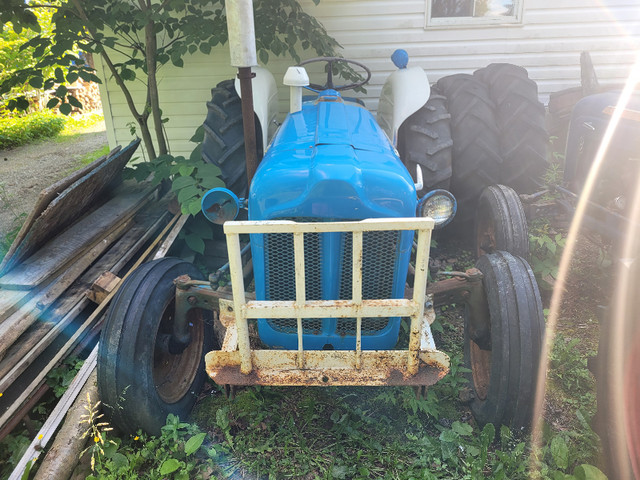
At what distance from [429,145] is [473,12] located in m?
2.74

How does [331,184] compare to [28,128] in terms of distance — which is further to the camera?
[28,128]

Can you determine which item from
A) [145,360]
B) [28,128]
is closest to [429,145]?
[145,360]

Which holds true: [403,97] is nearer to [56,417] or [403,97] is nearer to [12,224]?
[56,417]

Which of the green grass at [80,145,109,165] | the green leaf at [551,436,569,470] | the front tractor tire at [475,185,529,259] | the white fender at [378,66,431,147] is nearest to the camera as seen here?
the green leaf at [551,436,569,470]

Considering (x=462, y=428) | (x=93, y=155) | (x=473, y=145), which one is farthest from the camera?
(x=93, y=155)

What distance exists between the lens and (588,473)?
2062 mm

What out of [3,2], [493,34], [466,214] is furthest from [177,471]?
[493,34]

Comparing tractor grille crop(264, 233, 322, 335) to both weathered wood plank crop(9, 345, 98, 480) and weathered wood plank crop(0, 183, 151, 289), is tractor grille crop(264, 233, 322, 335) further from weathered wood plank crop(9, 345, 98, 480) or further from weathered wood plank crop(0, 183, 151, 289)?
weathered wood plank crop(0, 183, 151, 289)

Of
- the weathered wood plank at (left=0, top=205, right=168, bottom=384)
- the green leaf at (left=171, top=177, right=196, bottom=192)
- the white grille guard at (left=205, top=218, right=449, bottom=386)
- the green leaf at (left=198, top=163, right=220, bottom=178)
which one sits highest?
the green leaf at (left=198, top=163, right=220, bottom=178)

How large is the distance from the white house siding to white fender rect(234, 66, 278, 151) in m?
1.78

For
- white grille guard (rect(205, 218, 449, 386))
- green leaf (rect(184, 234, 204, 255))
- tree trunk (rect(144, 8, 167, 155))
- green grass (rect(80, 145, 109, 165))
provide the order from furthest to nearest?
green grass (rect(80, 145, 109, 165)) → tree trunk (rect(144, 8, 167, 155)) → green leaf (rect(184, 234, 204, 255)) → white grille guard (rect(205, 218, 449, 386))

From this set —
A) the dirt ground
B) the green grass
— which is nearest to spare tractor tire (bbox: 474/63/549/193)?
the dirt ground

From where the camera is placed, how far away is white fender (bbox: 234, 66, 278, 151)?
11.5 ft

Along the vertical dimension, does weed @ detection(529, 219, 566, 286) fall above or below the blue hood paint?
below
